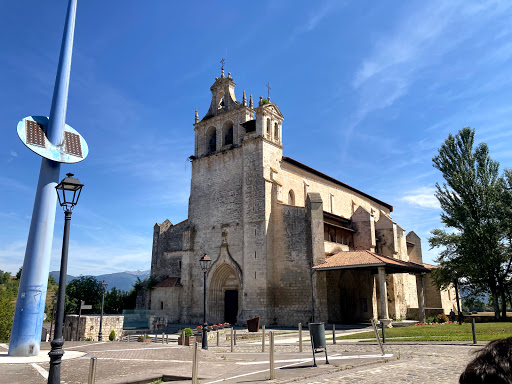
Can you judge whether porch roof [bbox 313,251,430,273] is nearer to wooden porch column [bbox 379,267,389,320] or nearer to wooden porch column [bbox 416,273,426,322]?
wooden porch column [bbox 379,267,389,320]

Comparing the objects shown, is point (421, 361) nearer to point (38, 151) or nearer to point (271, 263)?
point (38, 151)

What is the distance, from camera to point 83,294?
42.3 metres

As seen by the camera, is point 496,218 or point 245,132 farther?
point 245,132

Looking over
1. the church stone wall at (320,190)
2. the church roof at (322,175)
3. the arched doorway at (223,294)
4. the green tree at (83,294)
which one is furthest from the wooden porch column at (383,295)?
the green tree at (83,294)

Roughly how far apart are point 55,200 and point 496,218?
2911cm

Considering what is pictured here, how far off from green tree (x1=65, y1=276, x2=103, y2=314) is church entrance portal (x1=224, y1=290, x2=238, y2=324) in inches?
648

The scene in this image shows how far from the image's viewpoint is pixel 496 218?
2827 cm

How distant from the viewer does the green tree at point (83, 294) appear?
4116cm

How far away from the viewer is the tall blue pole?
11.4 meters

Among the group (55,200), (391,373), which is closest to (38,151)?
(55,200)

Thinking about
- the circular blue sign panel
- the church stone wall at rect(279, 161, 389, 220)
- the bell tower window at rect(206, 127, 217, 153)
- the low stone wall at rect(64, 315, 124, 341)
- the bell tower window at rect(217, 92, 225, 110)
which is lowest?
the low stone wall at rect(64, 315, 124, 341)

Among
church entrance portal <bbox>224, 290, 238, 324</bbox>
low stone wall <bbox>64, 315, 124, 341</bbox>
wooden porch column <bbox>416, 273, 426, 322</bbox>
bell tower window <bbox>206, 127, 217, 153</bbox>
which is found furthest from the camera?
bell tower window <bbox>206, 127, 217, 153</bbox>

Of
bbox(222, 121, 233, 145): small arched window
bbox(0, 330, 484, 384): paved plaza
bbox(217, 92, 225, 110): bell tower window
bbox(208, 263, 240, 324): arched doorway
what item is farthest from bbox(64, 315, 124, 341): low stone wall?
bbox(217, 92, 225, 110): bell tower window

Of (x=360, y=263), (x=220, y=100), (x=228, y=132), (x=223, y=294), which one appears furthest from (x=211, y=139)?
(x=360, y=263)
